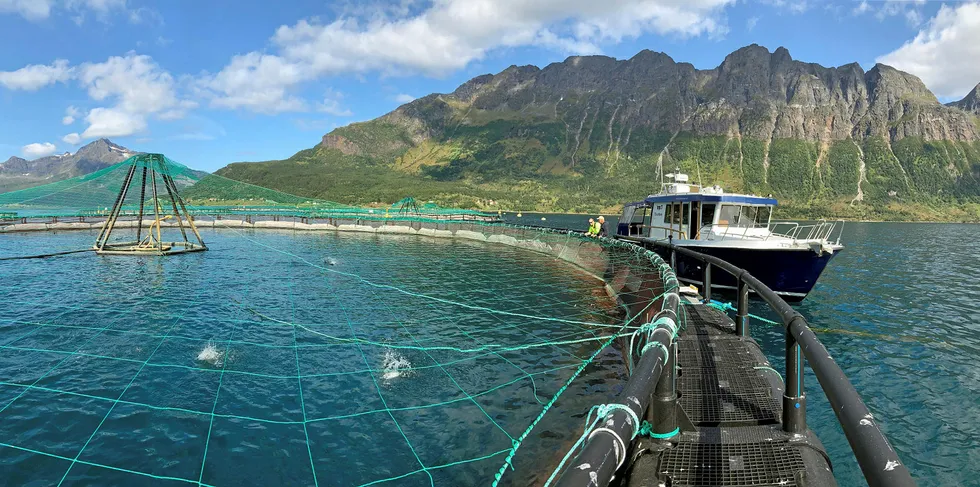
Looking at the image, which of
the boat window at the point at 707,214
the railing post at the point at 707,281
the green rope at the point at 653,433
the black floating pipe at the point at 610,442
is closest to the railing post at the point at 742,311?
the railing post at the point at 707,281

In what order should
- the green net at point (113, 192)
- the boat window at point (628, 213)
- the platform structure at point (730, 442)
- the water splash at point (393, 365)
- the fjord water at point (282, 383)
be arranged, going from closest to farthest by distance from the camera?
the platform structure at point (730, 442)
the fjord water at point (282, 383)
the water splash at point (393, 365)
the boat window at point (628, 213)
the green net at point (113, 192)

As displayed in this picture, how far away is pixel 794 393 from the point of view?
16.5 ft

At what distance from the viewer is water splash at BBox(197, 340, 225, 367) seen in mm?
13420

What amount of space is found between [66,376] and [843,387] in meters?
15.9

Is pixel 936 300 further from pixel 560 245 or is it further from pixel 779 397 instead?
pixel 779 397

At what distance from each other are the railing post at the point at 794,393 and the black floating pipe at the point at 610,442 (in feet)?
7.80

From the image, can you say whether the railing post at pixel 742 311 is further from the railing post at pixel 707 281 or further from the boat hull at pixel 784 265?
the boat hull at pixel 784 265

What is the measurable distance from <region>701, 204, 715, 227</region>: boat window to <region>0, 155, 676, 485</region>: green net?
609 centimetres

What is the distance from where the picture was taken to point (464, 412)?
Result: 418 inches

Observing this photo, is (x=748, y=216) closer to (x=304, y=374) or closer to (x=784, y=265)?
(x=784, y=265)

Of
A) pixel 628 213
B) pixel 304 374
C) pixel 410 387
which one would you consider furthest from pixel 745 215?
pixel 304 374

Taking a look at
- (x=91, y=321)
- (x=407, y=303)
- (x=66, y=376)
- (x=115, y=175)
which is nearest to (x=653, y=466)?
(x=66, y=376)

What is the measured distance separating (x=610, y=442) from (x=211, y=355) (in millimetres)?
14620

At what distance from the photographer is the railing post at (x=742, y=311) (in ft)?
26.9
